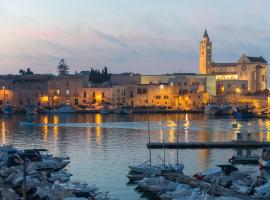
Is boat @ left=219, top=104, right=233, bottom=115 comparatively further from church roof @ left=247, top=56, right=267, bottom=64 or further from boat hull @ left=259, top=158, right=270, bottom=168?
boat hull @ left=259, top=158, right=270, bottom=168

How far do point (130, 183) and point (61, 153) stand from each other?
793cm

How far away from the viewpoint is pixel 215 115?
6044 centimetres

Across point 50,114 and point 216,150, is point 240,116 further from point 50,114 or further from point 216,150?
point 216,150

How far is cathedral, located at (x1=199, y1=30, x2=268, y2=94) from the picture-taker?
74375 mm

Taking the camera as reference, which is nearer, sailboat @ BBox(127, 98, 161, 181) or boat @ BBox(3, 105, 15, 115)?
sailboat @ BBox(127, 98, 161, 181)

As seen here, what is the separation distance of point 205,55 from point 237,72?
19.7ft

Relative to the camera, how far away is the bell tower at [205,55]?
85375mm

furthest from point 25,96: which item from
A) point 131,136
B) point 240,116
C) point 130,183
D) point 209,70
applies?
point 130,183

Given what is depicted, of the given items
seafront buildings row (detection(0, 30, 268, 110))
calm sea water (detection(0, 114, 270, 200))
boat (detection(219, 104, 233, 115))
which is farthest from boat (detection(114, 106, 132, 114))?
calm sea water (detection(0, 114, 270, 200))

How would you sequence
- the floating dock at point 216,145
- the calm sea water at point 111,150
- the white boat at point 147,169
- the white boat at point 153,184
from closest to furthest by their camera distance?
the white boat at point 153,184
the white boat at point 147,169
the calm sea water at point 111,150
the floating dock at point 216,145

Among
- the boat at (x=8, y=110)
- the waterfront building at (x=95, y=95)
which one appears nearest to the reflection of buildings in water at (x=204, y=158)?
the boat at (x=8, y=110)

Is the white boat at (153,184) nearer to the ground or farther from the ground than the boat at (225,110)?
nearer to the ground

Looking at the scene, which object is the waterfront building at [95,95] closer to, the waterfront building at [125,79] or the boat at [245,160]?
the waterfront building at [125,79]

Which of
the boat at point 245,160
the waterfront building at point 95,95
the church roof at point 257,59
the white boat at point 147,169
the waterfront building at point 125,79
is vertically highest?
the church roof at point 257,59
